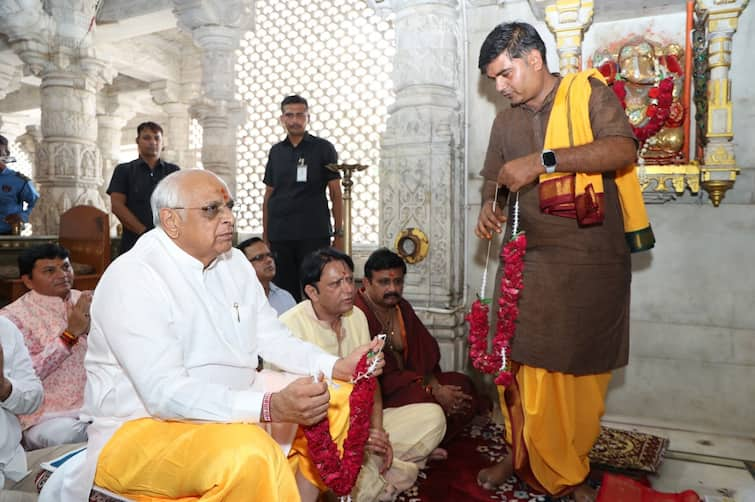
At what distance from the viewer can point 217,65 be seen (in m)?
6.58

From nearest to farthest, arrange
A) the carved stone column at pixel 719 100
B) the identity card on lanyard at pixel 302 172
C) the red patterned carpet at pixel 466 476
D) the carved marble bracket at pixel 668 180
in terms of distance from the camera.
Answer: the red patterned carpet at pixel 466 476 → the carved stone column at pixel 719 100 → the carved marble bracket at pixel 668 180 → the identity card on lanyard at pixel 302 172

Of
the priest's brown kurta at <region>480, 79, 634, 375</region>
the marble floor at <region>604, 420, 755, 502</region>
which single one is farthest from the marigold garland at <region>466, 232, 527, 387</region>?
the marble floor at <region>604, 420, 755, 502</region>

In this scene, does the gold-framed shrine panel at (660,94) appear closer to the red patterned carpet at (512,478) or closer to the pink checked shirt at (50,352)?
the red patterned carpet at (512,478)

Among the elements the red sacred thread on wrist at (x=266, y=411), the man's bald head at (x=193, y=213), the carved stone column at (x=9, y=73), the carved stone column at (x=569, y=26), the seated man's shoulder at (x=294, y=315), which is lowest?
the red sacred thread on wrist at (x=266, y=411)

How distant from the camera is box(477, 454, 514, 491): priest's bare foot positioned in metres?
2.71

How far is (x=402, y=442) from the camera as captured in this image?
284cm

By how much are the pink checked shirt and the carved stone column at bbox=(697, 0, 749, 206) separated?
3.68 metres

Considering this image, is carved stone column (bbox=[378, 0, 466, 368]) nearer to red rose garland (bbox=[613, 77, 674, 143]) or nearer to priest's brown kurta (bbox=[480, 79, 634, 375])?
red rose garland (bbox=[613, 77, 674, 143])

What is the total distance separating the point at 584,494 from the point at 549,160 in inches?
58.0

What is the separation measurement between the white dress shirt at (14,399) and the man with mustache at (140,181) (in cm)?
209

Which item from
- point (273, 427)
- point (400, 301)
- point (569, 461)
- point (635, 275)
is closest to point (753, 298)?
point (635, 275)

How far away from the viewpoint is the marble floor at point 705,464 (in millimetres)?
2736

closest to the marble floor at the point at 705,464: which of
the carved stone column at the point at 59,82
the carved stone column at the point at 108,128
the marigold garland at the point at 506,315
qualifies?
the marigold garland at the point at 506,315

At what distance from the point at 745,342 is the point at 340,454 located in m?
2.79
